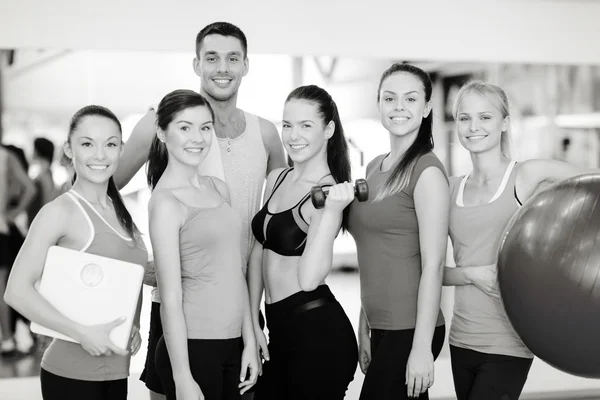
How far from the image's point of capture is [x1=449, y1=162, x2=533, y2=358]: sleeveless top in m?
2.26

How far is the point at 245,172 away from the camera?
8.60ft

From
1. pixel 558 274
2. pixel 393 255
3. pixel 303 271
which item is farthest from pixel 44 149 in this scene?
pixel 558 274

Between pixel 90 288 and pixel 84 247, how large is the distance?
13 centimetres

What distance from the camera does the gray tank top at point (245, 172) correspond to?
8.52ft

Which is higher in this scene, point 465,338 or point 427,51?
point 427,51

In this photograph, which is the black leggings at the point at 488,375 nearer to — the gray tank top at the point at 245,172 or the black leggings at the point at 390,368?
the black leggings at the point at 390,368

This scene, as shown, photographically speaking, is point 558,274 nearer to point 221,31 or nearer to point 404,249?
point 404,249

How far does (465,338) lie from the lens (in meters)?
2.29

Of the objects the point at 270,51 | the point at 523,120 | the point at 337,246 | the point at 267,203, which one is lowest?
the point at 337,246

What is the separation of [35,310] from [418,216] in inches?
47.9

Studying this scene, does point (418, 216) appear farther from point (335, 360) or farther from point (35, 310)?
point (35, 310)

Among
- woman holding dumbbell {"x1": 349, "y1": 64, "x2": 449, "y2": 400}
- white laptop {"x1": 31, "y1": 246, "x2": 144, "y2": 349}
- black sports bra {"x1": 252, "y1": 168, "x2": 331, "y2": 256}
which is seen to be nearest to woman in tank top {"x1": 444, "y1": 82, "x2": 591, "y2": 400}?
woman holding dumbbell {"x1": 349, "y1": 64, "x2": 449, "y2": 400}

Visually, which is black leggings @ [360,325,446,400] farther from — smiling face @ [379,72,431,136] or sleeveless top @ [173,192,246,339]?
smiling face @ [379,72,431,136]

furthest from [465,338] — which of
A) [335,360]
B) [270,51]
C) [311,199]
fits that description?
[270,51]
